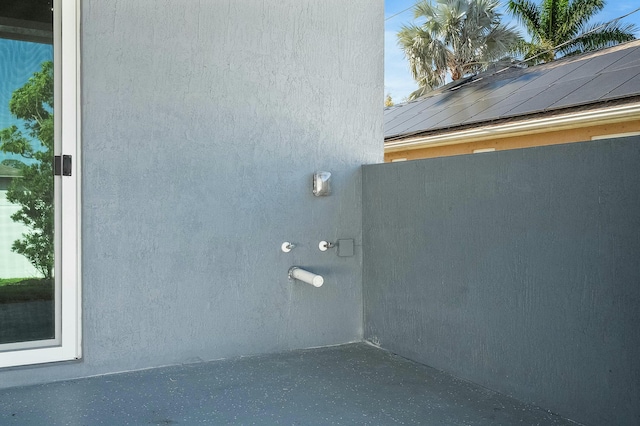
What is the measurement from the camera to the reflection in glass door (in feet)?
10.8

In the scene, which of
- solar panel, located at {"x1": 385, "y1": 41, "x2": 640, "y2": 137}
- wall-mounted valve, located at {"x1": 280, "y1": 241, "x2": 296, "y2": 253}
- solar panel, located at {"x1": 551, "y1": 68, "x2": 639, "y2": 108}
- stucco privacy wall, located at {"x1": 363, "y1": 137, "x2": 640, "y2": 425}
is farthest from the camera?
solar panel, located at {"x1": 385, "y1": 41, "x2": 640, "y2": 137}

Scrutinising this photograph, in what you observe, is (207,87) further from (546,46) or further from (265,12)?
(546,46)

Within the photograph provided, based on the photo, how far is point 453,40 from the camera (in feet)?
69.6

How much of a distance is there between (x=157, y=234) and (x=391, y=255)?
1660 millimetres

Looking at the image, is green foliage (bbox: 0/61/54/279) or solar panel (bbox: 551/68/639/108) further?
solar panel (bbox: 551/68/639/108)

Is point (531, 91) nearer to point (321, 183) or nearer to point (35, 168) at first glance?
point (321, 183)

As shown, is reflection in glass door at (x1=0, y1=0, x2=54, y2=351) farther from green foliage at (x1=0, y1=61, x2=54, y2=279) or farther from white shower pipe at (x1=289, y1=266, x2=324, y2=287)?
white shower pipe at (x1=289, y1=266, x2=324, y2=287)

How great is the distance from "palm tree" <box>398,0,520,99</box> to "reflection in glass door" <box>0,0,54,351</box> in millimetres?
19379

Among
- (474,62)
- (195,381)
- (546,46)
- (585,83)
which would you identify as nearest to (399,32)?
(474,62)

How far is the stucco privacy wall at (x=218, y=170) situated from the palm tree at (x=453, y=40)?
17.8 m

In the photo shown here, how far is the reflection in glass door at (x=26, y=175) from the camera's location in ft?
10.8

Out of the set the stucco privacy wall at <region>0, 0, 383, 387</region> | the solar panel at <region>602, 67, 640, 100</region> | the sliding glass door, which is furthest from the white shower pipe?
the solar panel at <region>602, 67, 640, 100</region>

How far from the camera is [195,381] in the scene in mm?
3457

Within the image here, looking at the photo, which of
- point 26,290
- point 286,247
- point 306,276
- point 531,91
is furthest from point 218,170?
point 531,91
